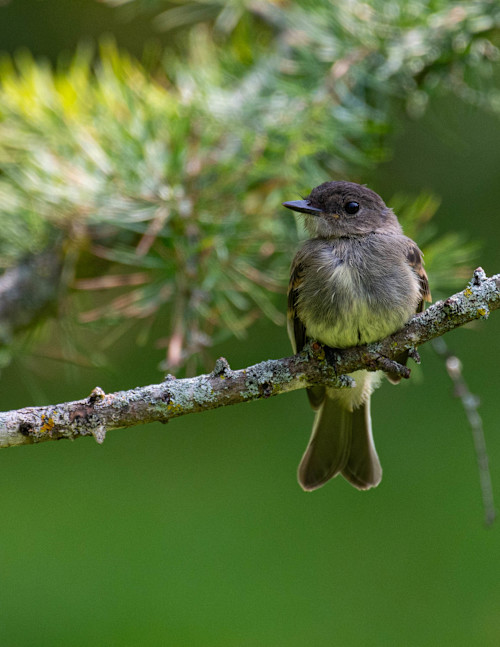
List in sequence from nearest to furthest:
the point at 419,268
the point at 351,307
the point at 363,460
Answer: the point at 351,307 < the point at 419,268 < the point at 363,460

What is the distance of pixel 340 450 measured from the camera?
289 centimetres

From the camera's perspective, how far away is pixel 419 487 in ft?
11.6

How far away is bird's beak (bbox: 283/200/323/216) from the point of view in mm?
2428

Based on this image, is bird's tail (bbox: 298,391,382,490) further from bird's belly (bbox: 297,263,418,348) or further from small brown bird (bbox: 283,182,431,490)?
bird's belly (bbox: 297,263,418,348)

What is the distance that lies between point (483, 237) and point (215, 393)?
79.5 inches

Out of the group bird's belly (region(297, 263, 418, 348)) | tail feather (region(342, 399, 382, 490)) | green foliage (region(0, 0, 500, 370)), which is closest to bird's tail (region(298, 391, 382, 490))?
tail feather (region(342, 399, 382, 490))

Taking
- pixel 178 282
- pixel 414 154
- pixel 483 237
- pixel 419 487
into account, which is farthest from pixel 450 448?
pixel 178 282

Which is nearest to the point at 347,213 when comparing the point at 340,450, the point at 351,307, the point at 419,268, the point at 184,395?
the point at 419,268

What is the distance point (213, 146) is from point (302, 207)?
1.00ft

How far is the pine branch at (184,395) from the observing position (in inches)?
72.5

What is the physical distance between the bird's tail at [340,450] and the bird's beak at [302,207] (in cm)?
72

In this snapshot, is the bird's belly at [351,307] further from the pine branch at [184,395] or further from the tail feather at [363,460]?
the tail feather at [363,460]

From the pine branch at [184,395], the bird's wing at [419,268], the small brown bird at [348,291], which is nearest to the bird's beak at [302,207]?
the small brown bird at [348,291]

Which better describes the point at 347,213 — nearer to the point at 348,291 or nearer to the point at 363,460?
the point at 348,291
